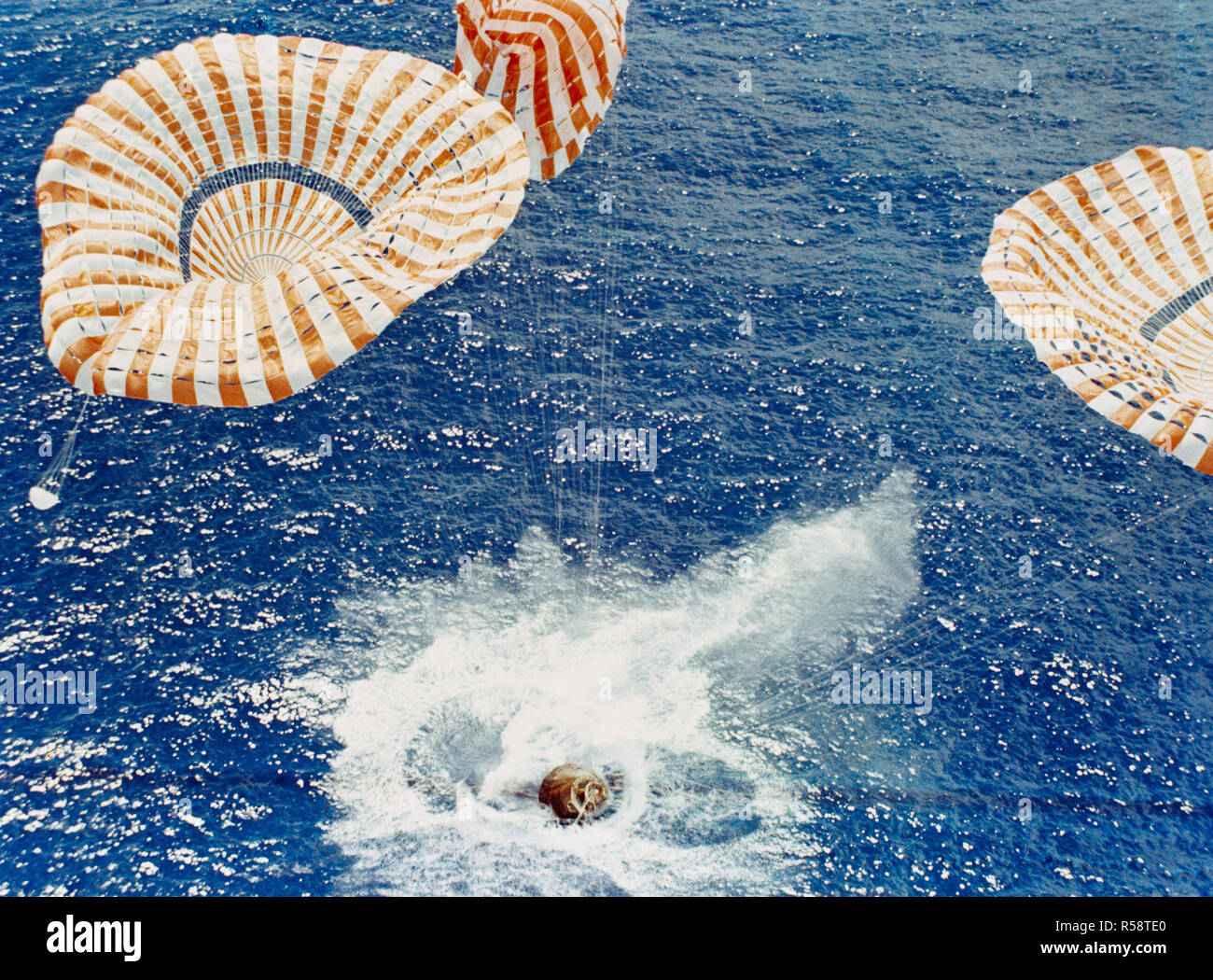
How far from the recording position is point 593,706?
44.1 metres

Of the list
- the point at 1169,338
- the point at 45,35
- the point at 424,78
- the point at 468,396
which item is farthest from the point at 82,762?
the point at 45,35

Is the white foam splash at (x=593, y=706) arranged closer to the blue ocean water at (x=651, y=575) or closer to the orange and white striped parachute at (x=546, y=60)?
the blue ocean water at (x=651, y=575)

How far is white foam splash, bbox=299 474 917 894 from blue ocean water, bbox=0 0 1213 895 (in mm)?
149

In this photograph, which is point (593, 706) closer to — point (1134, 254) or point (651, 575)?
point (651, 575)

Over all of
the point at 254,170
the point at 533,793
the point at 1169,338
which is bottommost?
the point at 533,793

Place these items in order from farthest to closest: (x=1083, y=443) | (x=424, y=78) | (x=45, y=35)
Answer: (x=45, y=35) → (x=1083, y=443) → (x=424, y=78)

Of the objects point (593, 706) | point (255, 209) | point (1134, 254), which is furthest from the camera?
point (593, 706)

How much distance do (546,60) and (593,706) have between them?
1112 inches

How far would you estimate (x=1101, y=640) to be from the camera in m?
47.2

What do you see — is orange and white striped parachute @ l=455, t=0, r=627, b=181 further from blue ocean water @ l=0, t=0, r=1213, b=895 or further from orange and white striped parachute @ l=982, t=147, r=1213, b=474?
orange and white striped parachute @ l=982, t=147, r=1213, b=474

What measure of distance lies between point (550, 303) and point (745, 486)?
610 inches

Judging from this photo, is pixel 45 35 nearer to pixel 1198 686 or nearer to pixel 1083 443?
pixel 1083 443

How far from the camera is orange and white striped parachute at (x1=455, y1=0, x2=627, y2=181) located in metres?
46.2

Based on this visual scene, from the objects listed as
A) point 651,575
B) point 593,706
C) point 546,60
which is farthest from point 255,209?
point 593,706
